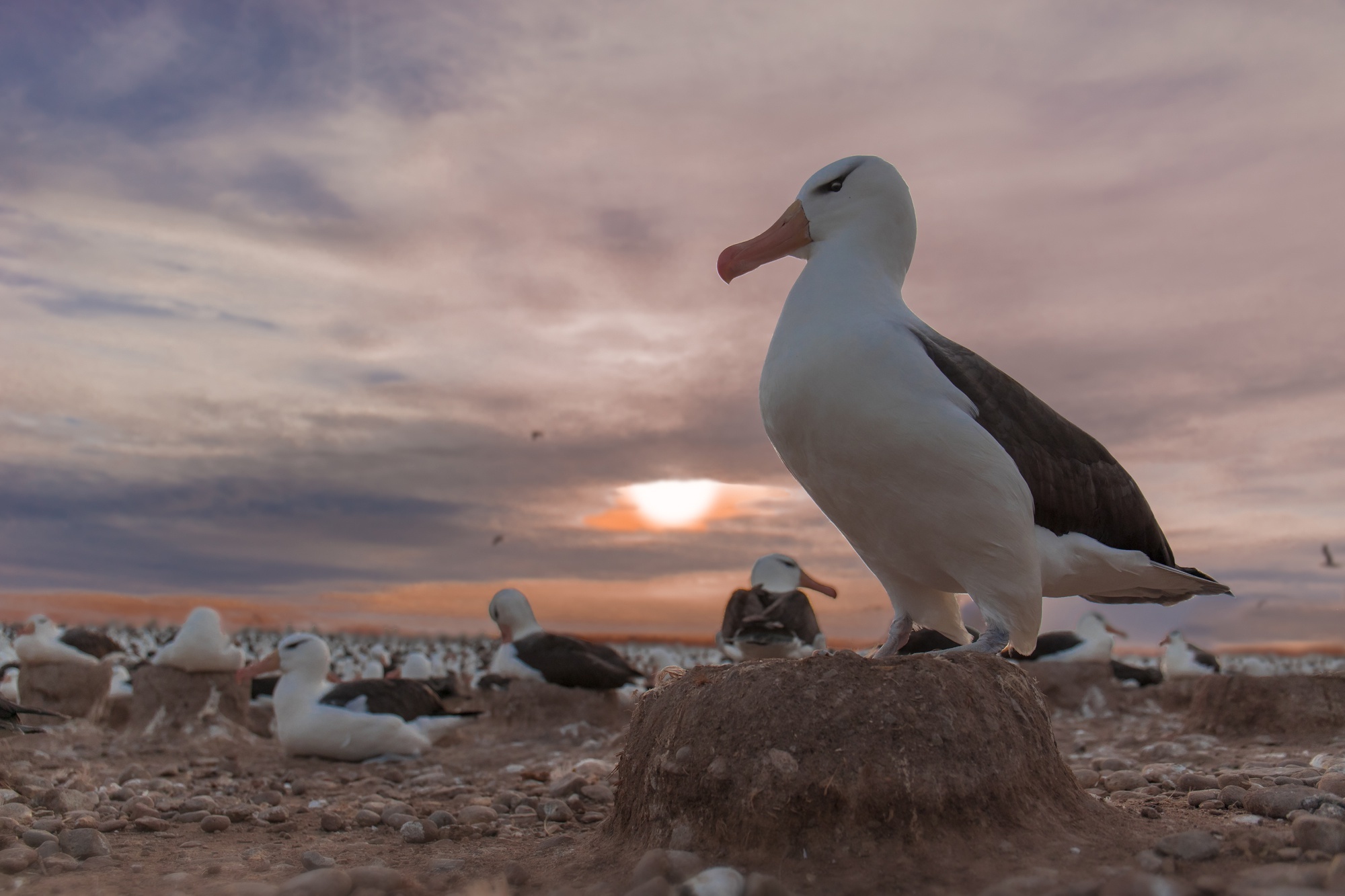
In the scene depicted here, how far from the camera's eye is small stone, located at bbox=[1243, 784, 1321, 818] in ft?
15.2

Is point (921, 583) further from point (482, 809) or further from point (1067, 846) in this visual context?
point (482, 809)

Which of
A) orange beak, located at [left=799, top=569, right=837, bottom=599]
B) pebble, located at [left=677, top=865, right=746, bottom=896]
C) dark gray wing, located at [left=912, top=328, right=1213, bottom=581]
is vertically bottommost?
pebble, located at [left=677, top=865, right=746, bottom=896]

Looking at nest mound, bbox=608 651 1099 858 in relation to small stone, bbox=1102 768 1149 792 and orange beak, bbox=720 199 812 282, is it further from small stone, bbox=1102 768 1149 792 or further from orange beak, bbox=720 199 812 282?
orange beak, bbox=720 199 812 282

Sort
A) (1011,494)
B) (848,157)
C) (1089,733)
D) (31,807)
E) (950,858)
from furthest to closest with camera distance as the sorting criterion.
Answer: (1089,733)
(31,807)
(848,157)
(1011,494)
(950,858)

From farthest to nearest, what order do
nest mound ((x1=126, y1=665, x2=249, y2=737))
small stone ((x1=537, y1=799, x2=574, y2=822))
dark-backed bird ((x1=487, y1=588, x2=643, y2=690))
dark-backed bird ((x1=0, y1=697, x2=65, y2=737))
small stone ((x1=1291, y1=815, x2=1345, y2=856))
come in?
dark-backed bird ((x1=487, y1=588, x2=643, y2=690)) → nest mound ((x1=126, y1=665, x2=249, y2=737)) → dark-backed bird ((x1=0, y1=697, x2=65, y2=737)) → small stone ((x1=537, y1=799, x2=574, y2=822)) → small stone ((x1=1291, y1=815, x2=1345, y2=856))

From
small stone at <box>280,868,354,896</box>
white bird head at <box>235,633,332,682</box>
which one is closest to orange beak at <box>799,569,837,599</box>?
white bird head at <box>235,633,332,682</box>

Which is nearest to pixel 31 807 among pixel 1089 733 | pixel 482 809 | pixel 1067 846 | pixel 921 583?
pixel 482 809

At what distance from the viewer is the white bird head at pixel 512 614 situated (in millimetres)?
15078

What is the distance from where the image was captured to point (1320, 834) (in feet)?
12.2

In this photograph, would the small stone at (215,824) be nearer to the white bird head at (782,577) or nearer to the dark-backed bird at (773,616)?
the dark-backed bird at (773,616)

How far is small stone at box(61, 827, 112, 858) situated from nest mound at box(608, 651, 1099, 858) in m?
2.95

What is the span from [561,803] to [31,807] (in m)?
3.69

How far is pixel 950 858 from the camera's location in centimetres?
380

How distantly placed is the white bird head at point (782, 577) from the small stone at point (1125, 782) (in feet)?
19.4
